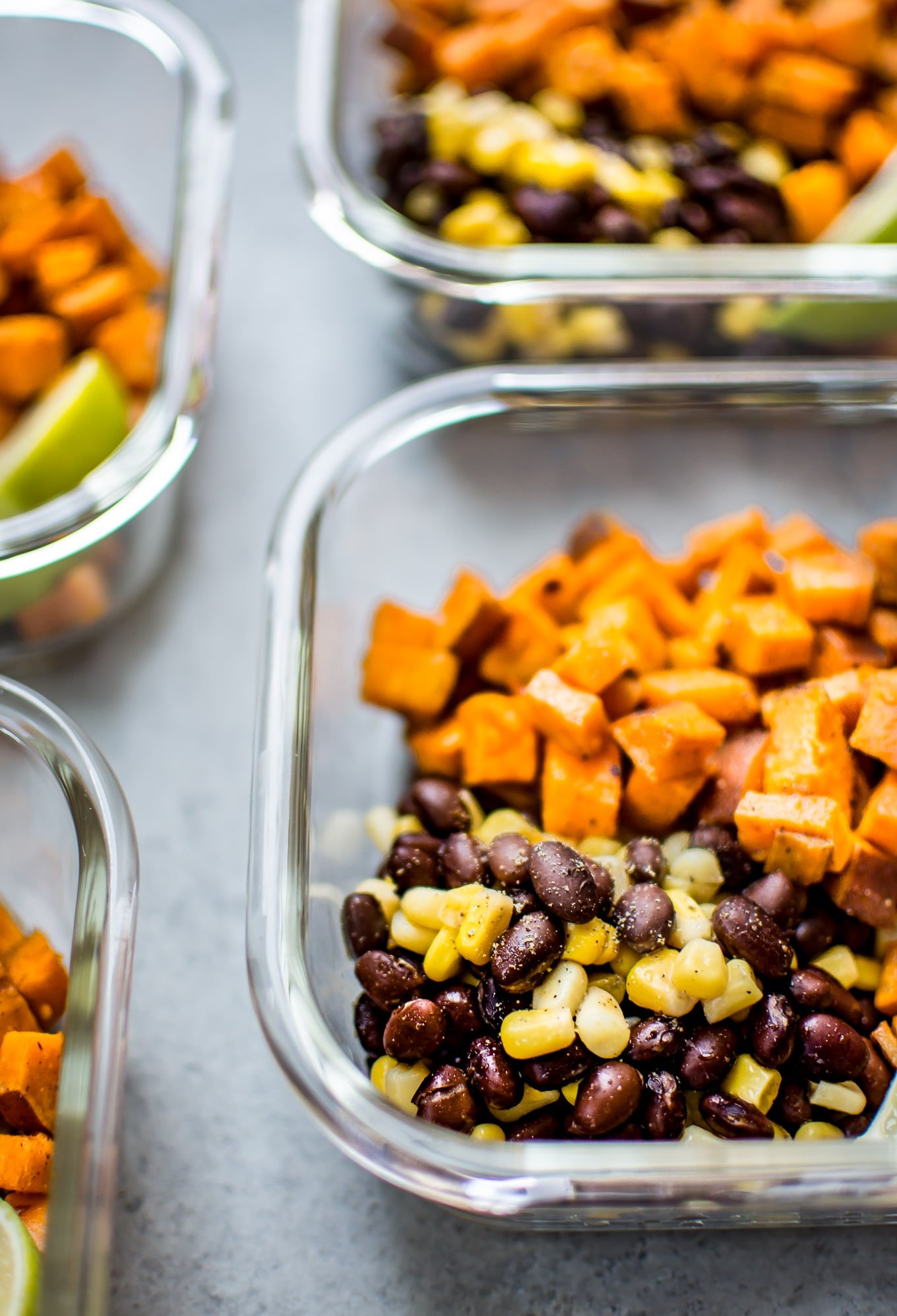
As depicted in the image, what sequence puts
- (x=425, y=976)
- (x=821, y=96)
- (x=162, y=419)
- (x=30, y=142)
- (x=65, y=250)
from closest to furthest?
(x=425, y=976) → (x=162, y=419) → (x=65, y=250) → (x=821, y=96) → (x=30, y=142)

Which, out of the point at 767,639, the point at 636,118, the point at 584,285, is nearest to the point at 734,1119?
the point at 767,639

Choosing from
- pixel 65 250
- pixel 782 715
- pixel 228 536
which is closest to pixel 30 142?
pixel 65 250

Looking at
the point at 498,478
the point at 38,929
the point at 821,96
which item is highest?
the point at 821,96

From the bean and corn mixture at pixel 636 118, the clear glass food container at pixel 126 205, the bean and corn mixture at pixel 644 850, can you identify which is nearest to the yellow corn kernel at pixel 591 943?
the bean and corn mixture at pixel 644 850

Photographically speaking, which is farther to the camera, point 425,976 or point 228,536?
point 228,536

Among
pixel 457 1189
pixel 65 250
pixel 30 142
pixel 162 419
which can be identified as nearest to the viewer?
pixel 457 1189

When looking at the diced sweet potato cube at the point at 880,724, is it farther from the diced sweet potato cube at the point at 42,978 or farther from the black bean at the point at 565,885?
the diced sweet potato cube at the point at 42,978

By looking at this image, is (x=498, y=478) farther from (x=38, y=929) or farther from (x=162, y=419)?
(x=38, y=929)
